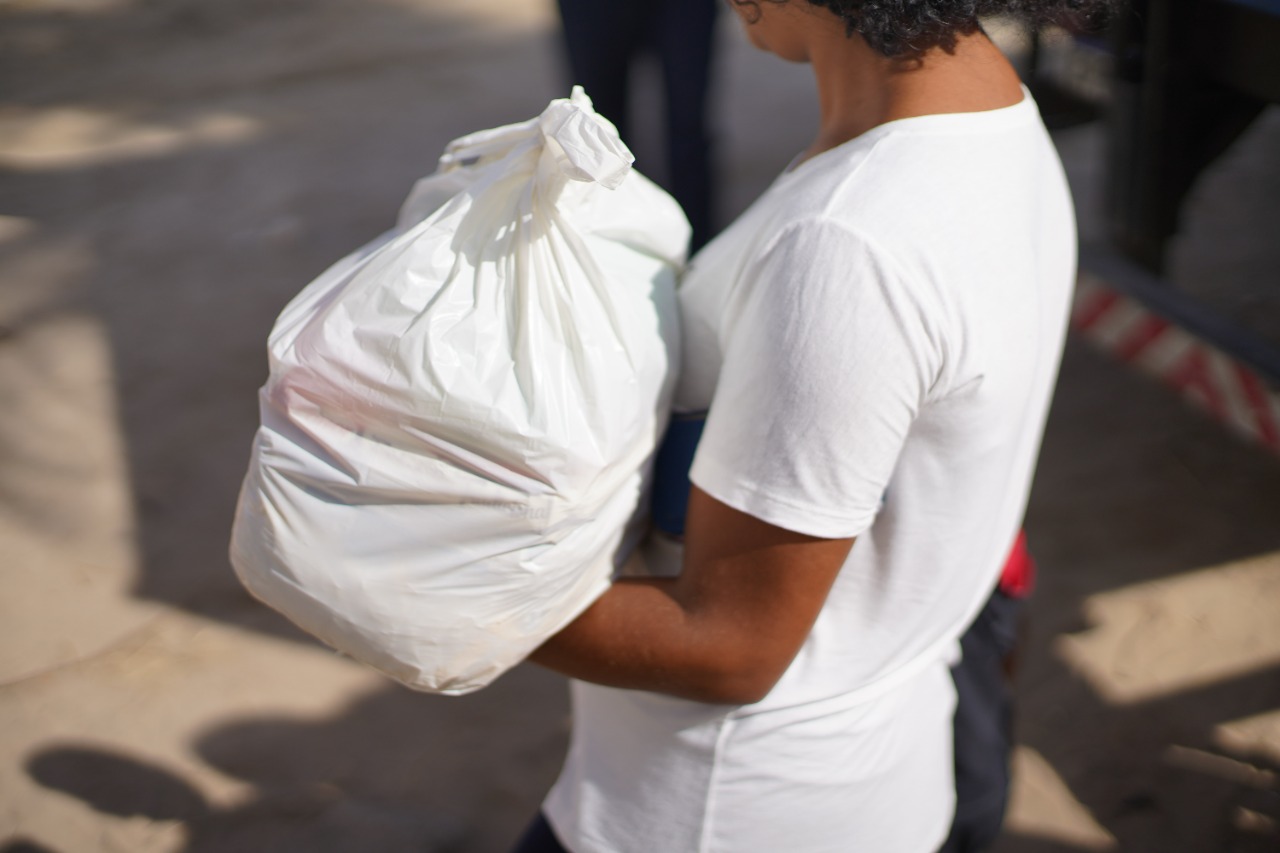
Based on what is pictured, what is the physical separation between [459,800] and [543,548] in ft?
4.84

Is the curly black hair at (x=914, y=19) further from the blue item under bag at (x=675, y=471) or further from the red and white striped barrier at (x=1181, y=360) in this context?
the red and white striped barrier at (x=1181, y=360)

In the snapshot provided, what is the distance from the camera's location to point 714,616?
36.7 inches

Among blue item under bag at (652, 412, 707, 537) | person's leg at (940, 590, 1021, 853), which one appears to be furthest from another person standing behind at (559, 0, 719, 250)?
blue item under bag at (652, 412, 707, 537)

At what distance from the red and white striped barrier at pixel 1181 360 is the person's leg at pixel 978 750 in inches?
35.8

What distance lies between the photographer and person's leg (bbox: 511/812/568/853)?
1.25m

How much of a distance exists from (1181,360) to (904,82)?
150cm

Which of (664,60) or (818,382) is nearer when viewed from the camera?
(818,382)

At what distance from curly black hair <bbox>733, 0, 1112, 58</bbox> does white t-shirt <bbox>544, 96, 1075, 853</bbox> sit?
64 millimetres

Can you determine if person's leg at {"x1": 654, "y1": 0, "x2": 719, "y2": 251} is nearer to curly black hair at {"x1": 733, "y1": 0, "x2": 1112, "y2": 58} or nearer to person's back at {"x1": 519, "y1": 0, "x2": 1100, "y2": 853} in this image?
person's back at {"x1": 519, "y1": 0, "x2": 1100, "y2": 853}

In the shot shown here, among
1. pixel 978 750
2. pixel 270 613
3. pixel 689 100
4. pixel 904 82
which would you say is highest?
pixel 904 82

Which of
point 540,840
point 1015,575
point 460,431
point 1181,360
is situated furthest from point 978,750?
point 1181,360

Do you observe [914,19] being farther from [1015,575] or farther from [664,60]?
[664,60]

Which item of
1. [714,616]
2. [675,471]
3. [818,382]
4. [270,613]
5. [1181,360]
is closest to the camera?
[818,382]

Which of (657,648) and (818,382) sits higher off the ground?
(818,382)
